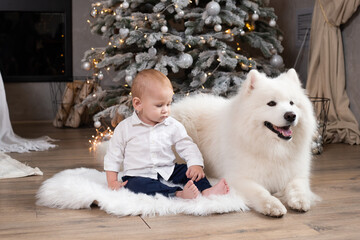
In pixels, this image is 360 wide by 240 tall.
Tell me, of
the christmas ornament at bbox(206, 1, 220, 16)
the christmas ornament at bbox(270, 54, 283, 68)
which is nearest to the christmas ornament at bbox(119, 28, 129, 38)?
the christmas ornament at bbox(206, 1, 220, 16)

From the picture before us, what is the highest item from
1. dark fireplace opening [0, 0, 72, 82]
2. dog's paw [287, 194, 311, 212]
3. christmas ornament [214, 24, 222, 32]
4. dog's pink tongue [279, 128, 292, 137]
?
christmas ornament [214, 24, 222, 32]

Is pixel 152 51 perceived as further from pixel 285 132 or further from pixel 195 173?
pixel 285 132

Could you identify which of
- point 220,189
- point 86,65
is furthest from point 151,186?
point 86,65

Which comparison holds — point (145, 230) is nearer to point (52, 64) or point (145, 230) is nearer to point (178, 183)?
point (178, 183)

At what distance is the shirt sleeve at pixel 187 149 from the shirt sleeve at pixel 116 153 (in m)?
0.26

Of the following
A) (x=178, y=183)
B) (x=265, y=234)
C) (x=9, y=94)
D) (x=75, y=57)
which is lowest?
(x=9, y=94)

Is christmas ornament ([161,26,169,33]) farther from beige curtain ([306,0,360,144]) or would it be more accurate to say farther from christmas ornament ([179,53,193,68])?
beige curtain ([306,0,360,144])

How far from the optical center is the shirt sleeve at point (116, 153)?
7.38 feet

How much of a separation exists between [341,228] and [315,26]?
2.68 metres

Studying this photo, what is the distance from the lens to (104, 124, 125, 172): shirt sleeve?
2.25 metres

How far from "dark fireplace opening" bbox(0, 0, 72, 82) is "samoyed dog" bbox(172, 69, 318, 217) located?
3.53 m

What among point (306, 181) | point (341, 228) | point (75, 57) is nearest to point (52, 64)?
point (75, 57)

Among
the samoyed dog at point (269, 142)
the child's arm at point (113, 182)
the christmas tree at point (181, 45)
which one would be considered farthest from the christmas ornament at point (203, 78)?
the child's arm at point (113, 182)

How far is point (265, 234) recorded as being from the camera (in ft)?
5.89
